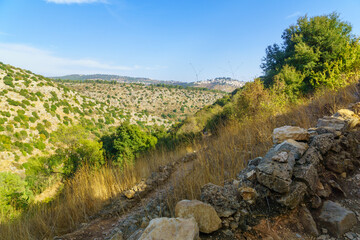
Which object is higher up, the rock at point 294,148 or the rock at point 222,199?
the rock at point 294,148

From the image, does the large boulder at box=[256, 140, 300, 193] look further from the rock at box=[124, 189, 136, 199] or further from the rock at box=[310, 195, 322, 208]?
the rock at box=[124, 189, 136, 199]

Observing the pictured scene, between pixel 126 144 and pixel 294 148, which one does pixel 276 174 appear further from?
pixel 126 144

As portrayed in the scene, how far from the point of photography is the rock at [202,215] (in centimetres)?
151

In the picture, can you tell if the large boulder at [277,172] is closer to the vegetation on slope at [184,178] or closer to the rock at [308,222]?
the rock at [308,222]

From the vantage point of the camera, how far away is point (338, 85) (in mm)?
5512

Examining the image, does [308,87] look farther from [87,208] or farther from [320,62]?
[87,208]

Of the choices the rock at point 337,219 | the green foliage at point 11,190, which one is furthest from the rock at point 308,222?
the green foliage at point 11,190

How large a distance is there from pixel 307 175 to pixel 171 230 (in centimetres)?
166

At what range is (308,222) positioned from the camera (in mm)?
1646

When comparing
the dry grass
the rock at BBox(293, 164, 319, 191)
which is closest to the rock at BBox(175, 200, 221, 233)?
the dry grass

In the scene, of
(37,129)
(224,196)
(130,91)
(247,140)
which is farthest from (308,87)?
(130,91)

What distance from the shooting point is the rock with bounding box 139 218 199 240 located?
4.05 ft

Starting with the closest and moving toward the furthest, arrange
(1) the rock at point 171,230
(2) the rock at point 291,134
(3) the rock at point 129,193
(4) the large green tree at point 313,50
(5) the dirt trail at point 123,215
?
(1) the rock at point 171,230
(5) the dirt trail at point 123,215
(2) the rock at point 291,134
(3) the rock at point 129,193
(4) the large green tree at point 313,50

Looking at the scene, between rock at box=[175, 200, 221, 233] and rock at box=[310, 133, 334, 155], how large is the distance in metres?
1.79
